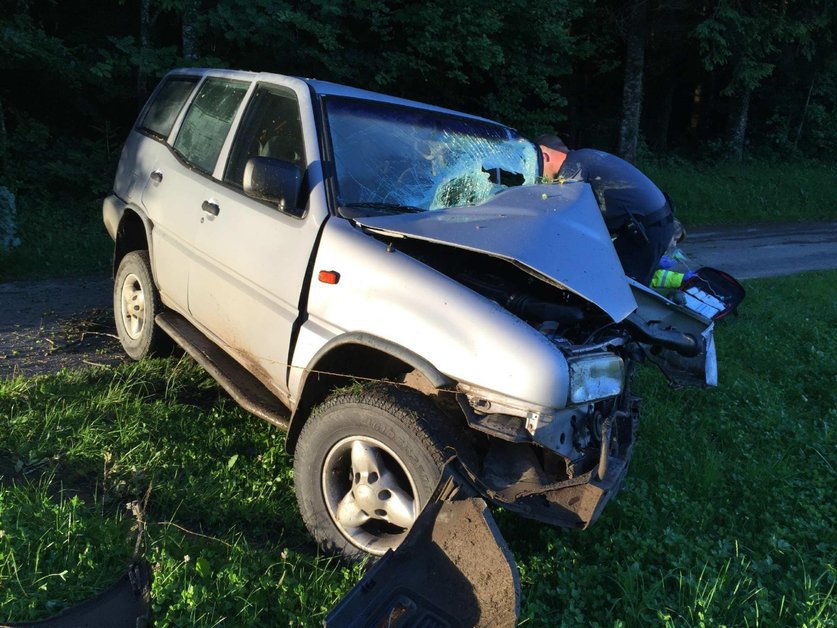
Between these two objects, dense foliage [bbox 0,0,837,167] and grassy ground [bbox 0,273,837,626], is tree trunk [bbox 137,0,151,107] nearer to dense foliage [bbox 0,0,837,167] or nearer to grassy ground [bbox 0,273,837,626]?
dense foliage [bbox 0,0,837,167]

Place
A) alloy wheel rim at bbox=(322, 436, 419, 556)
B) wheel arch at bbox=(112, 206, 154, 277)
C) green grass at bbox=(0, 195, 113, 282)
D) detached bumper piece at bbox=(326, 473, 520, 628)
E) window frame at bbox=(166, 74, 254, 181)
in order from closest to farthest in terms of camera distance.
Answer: detached bumper piece at bbox=(326, 473, 520, 628)
alloy wheel rim at bbox=(322, 436, 419, 556)
window frame at bbox=(166, 74, 254, 181)
wheel arch at bbox=(112, 206, 154, 277)
green grass at bbox=(0, 195, 113, 282)

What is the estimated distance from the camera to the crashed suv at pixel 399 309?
9.02ft

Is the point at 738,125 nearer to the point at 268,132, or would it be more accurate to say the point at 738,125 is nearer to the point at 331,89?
the point at 331,89

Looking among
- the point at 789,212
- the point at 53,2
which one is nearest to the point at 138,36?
the point at 53,2

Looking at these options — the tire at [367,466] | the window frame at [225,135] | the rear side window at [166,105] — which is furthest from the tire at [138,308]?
the tire at [367,466]

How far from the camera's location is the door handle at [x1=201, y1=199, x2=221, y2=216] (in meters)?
4.01

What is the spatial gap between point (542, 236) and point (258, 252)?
151 centimetres

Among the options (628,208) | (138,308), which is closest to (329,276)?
(138,308)

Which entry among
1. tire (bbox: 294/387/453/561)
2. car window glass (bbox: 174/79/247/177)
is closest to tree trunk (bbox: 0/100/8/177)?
car window glass (bbox: 174/79/247/177)

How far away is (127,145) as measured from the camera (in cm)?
558

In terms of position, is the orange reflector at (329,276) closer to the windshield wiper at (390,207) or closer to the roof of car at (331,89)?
the windshield wiper at (390,207)

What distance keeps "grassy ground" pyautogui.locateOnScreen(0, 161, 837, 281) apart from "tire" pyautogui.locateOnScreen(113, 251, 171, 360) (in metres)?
2.64

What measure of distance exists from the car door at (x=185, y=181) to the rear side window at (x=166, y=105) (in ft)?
0.82

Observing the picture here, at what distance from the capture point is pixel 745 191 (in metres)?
16.1
